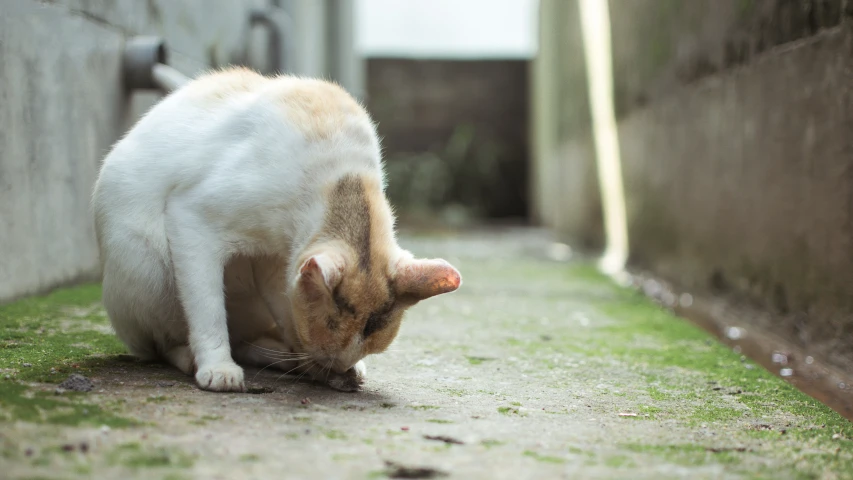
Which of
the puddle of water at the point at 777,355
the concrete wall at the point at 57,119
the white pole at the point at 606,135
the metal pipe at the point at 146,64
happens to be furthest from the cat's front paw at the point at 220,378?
the white pole at the point at 606,135

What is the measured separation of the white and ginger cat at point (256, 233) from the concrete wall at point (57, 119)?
99 cm

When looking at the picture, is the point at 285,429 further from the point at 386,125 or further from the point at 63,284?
the point at 386,125

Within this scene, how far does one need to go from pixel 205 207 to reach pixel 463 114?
9810 millimetres

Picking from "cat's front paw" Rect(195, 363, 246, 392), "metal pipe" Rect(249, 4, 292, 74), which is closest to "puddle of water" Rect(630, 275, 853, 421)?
"cat's front paw" Rect(195, 363, 246, 392)

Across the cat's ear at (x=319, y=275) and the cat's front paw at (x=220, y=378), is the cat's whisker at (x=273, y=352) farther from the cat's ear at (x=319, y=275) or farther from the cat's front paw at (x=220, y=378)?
the cat's ear at (x=319, y=275)

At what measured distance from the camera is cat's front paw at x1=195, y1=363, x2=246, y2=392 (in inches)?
81.3

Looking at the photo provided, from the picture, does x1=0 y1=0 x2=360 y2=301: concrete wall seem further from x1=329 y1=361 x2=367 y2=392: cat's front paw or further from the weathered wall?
the weathered wall

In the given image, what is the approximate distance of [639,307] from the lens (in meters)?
4.23

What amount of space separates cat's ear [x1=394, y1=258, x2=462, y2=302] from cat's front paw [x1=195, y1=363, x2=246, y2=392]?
1.61ft

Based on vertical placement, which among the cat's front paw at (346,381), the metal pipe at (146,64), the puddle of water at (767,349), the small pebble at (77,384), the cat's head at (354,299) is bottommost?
the puddle of water at (767,349)

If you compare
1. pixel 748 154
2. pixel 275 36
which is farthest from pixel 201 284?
pixel 275 36

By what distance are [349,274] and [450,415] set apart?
17.3 inches

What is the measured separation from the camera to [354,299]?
197 cm

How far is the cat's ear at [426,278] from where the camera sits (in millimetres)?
2021
